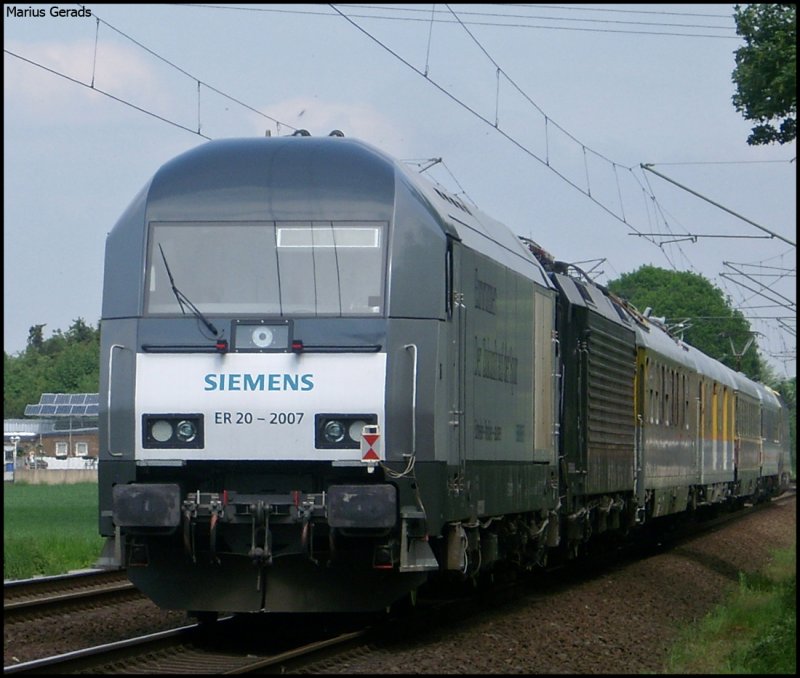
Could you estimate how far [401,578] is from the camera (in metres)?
11.3

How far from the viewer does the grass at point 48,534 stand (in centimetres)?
2005

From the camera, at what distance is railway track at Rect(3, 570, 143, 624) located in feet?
45.5

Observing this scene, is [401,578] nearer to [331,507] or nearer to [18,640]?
[331,507]

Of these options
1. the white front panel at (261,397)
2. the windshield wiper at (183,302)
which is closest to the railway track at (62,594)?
the white front panel at (261,397)

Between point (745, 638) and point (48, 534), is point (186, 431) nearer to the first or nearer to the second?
point (745, 638)

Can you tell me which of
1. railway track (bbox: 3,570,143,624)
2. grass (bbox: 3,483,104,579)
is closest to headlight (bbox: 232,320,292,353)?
railway track (bbox: 3,570,143,624)

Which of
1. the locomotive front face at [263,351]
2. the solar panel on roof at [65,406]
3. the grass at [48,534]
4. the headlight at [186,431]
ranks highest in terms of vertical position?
the solar panel on roof at [65,406]

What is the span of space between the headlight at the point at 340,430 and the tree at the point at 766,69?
29.4 feet

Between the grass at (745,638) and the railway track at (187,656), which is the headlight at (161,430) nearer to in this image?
the railway track at (187,656)

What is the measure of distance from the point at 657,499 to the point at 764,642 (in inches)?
525

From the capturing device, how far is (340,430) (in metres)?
10.7

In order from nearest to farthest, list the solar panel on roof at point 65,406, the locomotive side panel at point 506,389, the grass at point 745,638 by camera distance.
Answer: the grass at point 745,638, the locomotive side panel at point 506,389, the solar panel on roof at point 65,406

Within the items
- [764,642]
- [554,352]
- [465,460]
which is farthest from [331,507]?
[554,352]

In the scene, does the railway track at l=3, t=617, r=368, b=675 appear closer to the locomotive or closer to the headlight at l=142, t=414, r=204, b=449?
the locomotive
